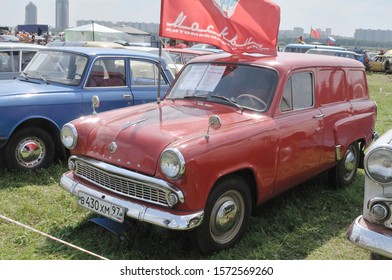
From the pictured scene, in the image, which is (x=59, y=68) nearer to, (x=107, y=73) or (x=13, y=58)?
(x=107, y=73)

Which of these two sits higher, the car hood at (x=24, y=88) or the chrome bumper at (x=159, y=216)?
the car hood at (x=24, y=88)

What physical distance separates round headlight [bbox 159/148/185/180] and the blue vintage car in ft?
6.08

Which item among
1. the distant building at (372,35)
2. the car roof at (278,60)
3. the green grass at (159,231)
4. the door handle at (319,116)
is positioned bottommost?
the green grass at (159,231)

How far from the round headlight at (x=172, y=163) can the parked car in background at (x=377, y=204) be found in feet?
4.16

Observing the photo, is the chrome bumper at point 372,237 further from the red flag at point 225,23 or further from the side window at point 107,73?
the side window at point 107,73

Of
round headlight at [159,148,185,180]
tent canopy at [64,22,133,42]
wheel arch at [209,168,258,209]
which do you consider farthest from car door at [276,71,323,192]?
tent canopy at [64,22,133,42]

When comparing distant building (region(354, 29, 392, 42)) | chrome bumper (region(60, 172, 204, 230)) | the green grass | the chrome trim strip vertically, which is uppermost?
distant building (region(354, 29, 392, 42))

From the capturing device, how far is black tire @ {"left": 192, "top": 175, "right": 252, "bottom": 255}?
134 inches

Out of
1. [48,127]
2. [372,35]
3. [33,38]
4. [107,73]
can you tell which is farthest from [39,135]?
[372,35]

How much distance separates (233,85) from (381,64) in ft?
85.0

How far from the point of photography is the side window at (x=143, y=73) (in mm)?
6359

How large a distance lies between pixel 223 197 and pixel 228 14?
81.4 inches

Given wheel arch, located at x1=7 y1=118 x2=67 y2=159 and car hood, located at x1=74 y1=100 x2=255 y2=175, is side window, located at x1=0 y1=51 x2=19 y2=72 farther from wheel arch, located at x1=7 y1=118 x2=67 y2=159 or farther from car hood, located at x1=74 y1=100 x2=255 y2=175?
car hood, located at x1=74 y1=100 x2=255 y2=175

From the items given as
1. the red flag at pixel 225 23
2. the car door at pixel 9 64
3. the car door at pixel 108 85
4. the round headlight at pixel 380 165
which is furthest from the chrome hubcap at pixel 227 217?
the car door at pixel 9 64
